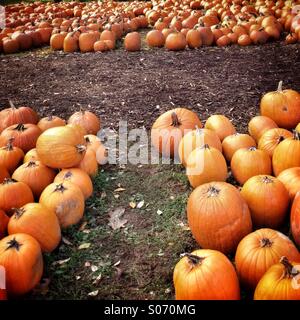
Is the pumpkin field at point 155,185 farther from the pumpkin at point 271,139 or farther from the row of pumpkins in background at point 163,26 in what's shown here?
the row of pumpkins in background at point 163,26

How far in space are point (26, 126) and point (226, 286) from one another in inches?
113

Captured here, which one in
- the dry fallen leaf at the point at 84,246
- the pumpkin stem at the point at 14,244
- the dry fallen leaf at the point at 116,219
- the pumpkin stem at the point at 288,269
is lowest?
the dry fallen leaf at the point at 116,219

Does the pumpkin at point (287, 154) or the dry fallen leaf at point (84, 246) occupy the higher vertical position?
the pumpkin at point (287, 154)

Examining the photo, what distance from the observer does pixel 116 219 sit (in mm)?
3570

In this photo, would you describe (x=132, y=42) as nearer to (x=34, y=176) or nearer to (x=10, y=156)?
(x=10, y=156)

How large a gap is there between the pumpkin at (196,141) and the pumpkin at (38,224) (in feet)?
4.97

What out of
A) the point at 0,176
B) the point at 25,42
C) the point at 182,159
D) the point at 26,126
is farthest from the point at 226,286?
the point at 25,42

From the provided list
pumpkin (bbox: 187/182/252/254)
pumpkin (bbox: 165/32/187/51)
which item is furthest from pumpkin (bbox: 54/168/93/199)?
pumpkin (bbox: 165/32/187/51)

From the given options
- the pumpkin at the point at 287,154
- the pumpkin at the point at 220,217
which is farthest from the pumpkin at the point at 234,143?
the pumpkin at the point at 220,217

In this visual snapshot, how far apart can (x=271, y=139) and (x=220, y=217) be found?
53.0 inches

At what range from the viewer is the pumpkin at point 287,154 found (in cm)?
339
